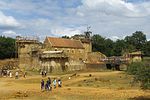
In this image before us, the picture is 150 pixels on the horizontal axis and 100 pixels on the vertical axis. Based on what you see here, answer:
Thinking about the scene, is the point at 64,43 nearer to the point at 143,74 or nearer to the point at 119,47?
the point at 119,47

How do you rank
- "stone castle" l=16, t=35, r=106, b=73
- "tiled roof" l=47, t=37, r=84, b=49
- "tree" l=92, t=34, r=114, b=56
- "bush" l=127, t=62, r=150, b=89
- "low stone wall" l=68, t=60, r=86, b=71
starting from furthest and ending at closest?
"tree" l=92, t=34, r=114, b=56, "tiled roof" l=47, t=37, r=84, b=49, "low stone wall" l=68, t=60, r=86, b=71, "stone castle" l=16, t=35, r=106, b=73, "bush" l=127, t=62, r=150, b=89

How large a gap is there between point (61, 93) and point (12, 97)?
6.11 m

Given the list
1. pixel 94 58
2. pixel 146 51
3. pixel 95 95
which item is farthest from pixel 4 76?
pixel 146 51

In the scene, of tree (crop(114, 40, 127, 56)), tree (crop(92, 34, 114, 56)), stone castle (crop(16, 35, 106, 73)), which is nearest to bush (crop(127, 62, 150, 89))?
stone castle (crop(16, 35, 106, 73))

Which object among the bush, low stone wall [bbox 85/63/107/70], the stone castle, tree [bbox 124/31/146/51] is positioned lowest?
the bush

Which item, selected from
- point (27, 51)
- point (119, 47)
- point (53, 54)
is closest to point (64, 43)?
point (27, 51)

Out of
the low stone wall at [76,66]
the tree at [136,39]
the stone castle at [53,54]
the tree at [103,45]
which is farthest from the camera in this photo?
the tree at [136,39]

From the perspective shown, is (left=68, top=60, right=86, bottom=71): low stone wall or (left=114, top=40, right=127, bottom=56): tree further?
(left=114, top=40, right=127, bottom=56): tree

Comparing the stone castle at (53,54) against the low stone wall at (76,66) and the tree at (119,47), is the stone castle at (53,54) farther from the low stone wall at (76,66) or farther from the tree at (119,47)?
the tree at (119,47)

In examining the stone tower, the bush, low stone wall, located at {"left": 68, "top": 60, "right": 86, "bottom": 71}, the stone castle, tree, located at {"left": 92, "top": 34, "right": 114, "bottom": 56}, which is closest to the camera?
the bush

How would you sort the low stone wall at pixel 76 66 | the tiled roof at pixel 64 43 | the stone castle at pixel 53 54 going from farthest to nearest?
the tiled roof at pixel 64 43 < the low stone wall at pixel 76 66 < the stone castle at pixel 53 54

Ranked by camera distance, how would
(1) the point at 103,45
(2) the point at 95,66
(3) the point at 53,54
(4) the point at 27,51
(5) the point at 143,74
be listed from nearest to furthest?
(5) the point at 143,74
(3) the point at 53,54
(2) the point at 95,66
(4) the point at 27,51
(1) the point at 103,45

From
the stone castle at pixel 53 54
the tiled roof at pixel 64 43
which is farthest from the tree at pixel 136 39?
the tiled roof at pixel 64 43

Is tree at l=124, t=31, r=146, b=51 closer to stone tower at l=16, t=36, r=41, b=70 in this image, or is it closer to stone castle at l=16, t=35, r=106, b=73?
stone castle at l=16, t=35, r=106, b=73
